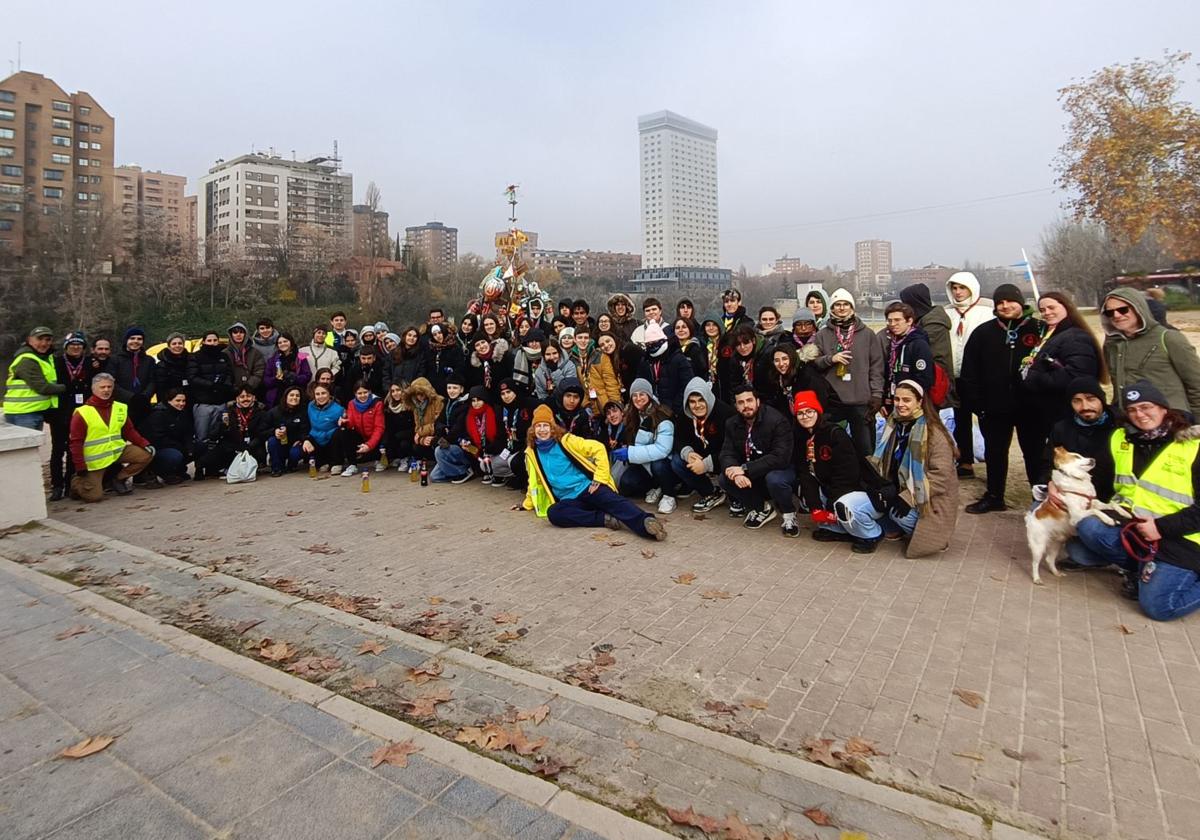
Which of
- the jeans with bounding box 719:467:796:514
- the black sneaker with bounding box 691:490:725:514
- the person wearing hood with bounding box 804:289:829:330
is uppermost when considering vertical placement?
the person wearing hood with bounding box 804:289:829:330

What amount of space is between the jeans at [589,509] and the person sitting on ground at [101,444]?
575cm

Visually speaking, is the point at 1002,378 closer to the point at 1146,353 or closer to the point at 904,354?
the point at 904,354

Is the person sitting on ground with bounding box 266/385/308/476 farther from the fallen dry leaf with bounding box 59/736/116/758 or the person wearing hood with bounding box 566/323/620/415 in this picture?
the fallen dry leaf with bounding box 59/736/116/758

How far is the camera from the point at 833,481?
6000 mm

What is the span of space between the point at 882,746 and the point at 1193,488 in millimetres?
3063

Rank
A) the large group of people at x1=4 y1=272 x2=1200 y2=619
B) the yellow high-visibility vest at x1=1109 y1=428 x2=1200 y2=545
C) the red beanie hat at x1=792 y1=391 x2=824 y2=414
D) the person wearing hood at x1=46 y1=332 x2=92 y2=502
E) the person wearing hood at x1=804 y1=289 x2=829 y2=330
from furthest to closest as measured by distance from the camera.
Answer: the person wearing hood at x1=46 y1=332 x2=92 y2=502 < the person wearing hood at x1=804 y1=289 x2=829 y2=330 < the red beanie hat at x1=792 y1=391 x2=824 y2=414 < the large group of people at x1=4 y1=272 x2=1200 y2=619 < the yellow high-visibility vest at x1=1109 y1=428 x2=1200 y2=545

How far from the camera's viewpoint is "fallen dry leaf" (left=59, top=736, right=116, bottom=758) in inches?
114

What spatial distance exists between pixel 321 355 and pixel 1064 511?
9568 mm

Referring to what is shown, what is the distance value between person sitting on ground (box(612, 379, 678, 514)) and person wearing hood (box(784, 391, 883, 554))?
1453mm

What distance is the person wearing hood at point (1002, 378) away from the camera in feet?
20.4

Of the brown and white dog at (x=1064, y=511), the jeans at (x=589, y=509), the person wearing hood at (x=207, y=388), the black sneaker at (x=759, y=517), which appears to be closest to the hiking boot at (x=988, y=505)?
the brown and white dog at (x=1064, y=511)

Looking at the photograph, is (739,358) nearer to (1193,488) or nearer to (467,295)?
(1193,488)

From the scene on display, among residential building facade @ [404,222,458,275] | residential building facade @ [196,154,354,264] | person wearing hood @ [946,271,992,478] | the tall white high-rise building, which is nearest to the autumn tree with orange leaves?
person wearing hood @ [946,271,992,478]

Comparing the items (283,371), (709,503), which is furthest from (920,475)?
(283,371)
